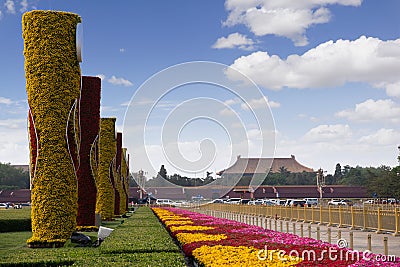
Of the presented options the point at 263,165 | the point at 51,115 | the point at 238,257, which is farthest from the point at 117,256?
the point at 263,165

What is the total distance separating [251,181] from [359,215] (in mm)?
57619

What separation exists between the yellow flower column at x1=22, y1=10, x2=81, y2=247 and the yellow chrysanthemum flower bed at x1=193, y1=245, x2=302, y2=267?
466cm

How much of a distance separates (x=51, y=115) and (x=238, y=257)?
263 inches

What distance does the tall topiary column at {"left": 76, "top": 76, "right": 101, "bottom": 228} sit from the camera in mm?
16609

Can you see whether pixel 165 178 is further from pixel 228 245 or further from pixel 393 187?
pixel 228 245

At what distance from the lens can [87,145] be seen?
55.9 ft

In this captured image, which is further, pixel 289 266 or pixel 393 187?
pixel 393 187

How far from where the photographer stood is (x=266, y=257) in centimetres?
728

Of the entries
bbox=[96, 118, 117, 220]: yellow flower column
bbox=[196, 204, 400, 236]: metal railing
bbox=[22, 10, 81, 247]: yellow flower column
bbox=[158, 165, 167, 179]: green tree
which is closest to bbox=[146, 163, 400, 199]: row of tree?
bbox=[158, 165, 167, 179]: green tree

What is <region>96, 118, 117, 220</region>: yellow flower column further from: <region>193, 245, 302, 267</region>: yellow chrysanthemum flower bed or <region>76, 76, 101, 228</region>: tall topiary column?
<region>193, 245, 302, 267</region>: yellow chrysanthemum flower bed

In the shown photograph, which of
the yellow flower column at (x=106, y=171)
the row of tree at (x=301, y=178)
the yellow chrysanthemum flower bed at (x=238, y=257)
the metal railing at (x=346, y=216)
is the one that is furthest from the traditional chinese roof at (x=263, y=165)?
the yellow chrysanthemum flower bed at (x=238, y=257)

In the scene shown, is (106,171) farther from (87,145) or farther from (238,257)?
(238,257)

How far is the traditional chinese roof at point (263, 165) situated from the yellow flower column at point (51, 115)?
67639 mm

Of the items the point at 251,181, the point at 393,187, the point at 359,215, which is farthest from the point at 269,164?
the point at 359,215
